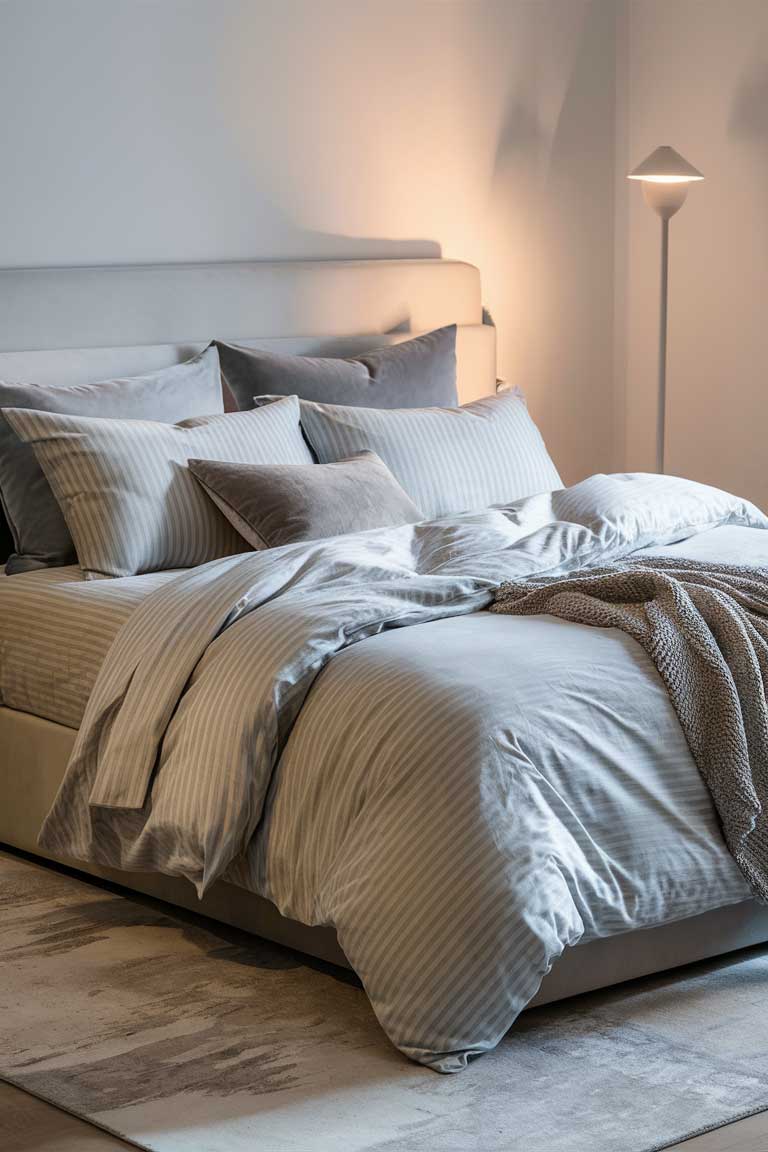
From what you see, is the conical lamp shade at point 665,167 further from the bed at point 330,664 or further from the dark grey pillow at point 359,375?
the dark grey pillow at point 359,375

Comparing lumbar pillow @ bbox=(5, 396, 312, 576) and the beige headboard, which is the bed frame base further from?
the beige headboard

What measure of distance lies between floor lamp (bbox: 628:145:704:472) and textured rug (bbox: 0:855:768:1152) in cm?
279

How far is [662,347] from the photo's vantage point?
516 cm

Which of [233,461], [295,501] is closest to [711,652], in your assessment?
[295,501]

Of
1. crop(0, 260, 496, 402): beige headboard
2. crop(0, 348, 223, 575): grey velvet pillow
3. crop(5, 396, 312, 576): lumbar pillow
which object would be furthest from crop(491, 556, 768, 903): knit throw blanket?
crop(0, 260, 496, 402): beige headboard

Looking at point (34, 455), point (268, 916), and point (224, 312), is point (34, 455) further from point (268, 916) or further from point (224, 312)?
point (268, 916)

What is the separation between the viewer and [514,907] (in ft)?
7.48

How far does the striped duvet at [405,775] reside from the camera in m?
2.31

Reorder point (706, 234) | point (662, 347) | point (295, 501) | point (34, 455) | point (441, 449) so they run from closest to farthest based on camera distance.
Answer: point (295, 501), point (34, 455), point (441, 449), point (662, 347), point (706, 234)

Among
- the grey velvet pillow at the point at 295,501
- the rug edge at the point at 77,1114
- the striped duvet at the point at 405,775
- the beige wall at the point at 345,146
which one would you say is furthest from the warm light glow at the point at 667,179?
the rug edge at the point at 77,1114

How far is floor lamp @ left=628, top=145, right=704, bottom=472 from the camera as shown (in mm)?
4812

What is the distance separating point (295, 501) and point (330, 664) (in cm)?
95

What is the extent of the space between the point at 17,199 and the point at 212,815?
2129 mm

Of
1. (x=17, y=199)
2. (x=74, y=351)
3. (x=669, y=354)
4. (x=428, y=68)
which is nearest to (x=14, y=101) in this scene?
(x=17, y=199)
